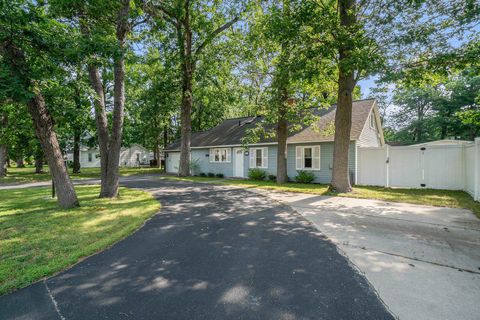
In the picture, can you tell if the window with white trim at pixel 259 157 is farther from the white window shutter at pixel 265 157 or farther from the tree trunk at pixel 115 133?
the tree trunk at pixel 115 133

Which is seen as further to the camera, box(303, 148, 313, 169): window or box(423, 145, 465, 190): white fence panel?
box(303, 148, 313, 169): window

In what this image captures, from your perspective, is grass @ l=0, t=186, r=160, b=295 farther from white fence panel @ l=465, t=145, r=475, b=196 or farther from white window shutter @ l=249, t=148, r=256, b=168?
white fence panel @ l=465, t=145, r=475, b=196

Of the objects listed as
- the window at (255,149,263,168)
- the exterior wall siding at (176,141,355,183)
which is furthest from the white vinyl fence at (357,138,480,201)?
the window at (255,149,263,168)

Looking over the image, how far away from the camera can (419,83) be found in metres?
10.1

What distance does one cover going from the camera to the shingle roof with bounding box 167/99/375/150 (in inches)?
580

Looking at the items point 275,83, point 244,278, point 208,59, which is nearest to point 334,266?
point 244,278

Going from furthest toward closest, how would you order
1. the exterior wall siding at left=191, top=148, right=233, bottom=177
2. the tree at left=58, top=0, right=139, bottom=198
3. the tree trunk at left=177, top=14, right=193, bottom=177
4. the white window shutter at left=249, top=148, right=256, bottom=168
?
the exterior wall siding at left=191, top=148, right=233, bottom=177 → the white window shutter at left=249, top=148, right=256, bottom=168 → the tree trunk at left=177, top=14, right=193, bottom=177 → the tree at left=58, top=0, right=139, bottom=198

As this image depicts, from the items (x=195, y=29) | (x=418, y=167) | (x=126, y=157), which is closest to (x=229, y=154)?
(x=195, y=29)

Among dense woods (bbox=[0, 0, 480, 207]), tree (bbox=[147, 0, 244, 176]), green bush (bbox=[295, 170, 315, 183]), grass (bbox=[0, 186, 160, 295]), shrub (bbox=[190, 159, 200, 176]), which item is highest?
tree (bbox=[147, 0, 244, 176])

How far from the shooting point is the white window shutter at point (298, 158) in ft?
53.3

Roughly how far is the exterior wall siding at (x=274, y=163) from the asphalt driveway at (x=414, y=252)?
23.0 feet

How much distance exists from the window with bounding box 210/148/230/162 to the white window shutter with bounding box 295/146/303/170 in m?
6.19

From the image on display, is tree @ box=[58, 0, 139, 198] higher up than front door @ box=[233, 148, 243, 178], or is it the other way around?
tree @ box=[58, 0, 139, 198]

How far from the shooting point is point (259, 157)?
18.4 metres
